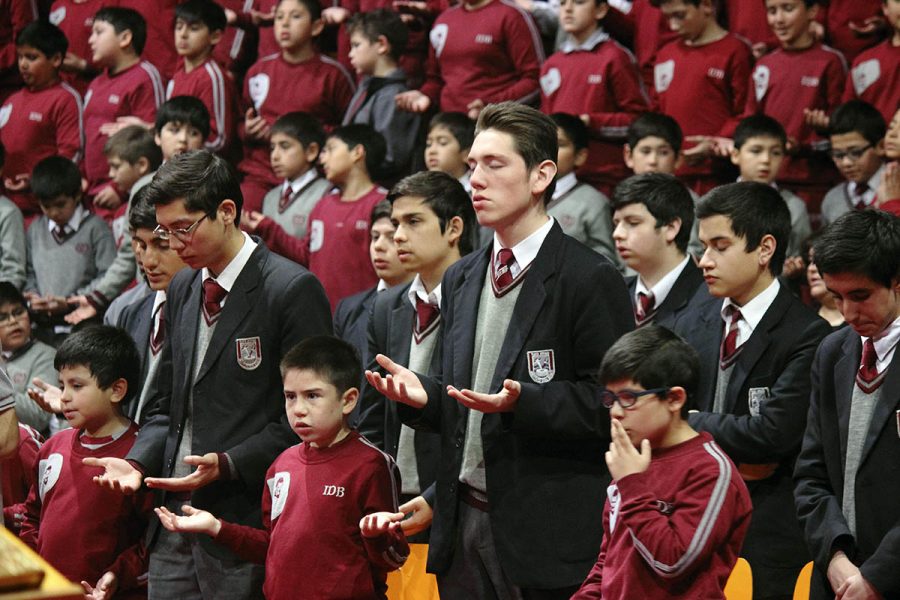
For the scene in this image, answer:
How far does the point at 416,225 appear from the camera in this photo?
4738 mm

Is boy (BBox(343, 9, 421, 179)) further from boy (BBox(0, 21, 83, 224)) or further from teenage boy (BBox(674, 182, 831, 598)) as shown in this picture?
teenage boy (BBox(674, 182, 831, 598))

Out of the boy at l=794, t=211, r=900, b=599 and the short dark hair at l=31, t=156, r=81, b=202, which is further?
the short dark hair at l=31, t=156, r=81, b=202

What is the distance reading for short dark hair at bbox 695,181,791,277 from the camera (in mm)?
4352

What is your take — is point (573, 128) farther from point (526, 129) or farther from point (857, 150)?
point (526, 129)

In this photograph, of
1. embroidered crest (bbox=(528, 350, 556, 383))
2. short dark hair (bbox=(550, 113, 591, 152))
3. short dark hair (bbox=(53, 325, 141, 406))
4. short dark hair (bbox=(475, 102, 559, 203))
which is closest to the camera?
embroidered crest (bbox=(528, 350, 556, 383))

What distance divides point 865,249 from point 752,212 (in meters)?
1.10

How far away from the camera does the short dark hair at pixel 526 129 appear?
354 cm

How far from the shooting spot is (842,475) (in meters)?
3.37

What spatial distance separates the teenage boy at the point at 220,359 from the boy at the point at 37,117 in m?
5.27

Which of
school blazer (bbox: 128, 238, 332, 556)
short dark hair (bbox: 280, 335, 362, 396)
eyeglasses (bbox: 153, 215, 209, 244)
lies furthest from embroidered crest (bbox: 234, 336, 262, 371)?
eyeglasses (bbox: 153, 215, 209, 244)

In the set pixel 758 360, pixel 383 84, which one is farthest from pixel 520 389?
pixel 383 84

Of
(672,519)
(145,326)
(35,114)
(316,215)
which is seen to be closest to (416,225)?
(145,326)

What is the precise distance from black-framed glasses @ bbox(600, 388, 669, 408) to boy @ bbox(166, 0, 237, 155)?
19.0 ft

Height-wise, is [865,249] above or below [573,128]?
above
